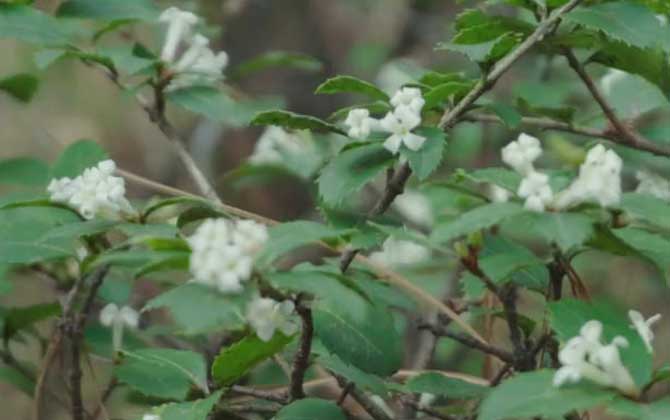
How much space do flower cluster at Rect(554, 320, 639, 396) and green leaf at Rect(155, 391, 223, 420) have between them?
1.04 feet

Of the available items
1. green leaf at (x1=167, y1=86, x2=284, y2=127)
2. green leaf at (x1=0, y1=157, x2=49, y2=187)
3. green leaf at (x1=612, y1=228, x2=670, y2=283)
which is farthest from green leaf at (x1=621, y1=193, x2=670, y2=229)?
green leaf at (x1=0, y1=157, x2=49, y2=187)

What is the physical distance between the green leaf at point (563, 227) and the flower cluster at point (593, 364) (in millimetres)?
77

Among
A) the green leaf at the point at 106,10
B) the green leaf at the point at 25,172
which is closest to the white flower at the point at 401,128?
the green leaf at the point at 106,10

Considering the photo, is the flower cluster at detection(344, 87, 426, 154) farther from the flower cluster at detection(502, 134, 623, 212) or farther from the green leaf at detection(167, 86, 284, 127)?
the green leaf at detection(167, 86, 284, 127)

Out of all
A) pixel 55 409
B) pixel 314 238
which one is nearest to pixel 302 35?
pixel 55 409

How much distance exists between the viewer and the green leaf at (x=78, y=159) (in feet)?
4.47

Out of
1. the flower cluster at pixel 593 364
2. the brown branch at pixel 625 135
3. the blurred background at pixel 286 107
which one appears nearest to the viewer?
the flower cluster at pixel 593 364

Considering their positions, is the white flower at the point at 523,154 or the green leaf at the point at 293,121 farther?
the green leaf at the point at 293,121

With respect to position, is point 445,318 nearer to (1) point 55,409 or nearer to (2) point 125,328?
(2) point 125,328

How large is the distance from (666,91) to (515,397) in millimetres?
480

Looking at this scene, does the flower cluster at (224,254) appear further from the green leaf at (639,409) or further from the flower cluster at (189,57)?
the flower cluster at (189,57)

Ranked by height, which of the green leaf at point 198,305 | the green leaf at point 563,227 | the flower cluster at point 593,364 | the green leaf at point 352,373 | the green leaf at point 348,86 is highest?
the green leaf at point 348,86

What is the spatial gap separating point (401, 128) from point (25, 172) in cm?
65

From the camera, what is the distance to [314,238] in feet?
2.94
